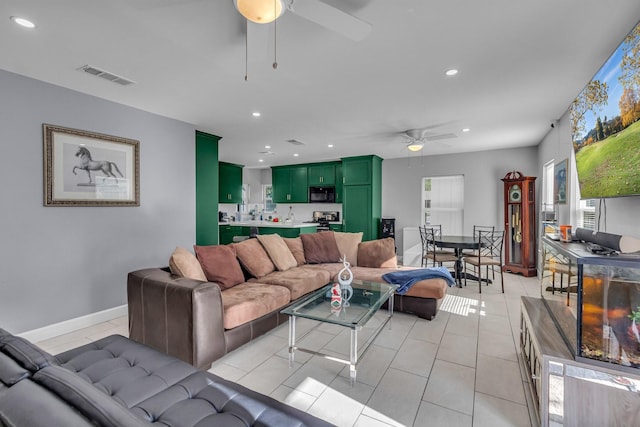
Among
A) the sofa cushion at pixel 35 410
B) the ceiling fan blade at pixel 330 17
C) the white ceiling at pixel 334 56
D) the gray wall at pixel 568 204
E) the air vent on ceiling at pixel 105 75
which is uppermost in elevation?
the white ceiling at pixel 334 56

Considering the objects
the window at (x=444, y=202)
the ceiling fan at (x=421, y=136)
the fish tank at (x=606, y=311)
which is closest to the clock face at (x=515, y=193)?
the window at (x=444, y=202)

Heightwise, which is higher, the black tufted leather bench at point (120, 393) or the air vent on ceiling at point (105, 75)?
the air vent on ceiling at point (105, 75)

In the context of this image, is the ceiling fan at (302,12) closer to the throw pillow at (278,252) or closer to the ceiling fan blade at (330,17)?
the ceiling fan blade at (330,17)

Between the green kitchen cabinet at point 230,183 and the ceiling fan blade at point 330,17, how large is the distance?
21.1 ft

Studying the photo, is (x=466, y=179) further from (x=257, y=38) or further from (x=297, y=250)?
(x=257, y=38)

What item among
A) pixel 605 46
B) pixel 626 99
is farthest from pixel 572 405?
pixel 605 46

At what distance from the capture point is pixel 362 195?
22.4 feet

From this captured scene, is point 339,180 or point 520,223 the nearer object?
point 520,223

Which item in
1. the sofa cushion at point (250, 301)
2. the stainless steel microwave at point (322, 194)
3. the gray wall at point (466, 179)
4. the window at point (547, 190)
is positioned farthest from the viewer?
the stainless steel microwave at point (322, 194)

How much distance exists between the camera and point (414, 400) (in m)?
1.88

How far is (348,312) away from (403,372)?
1.94 ft

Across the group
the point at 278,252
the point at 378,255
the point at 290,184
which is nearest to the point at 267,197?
the point at 290,184

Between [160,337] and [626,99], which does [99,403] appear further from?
[626,99]

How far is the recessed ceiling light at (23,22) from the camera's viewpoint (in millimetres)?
1877
